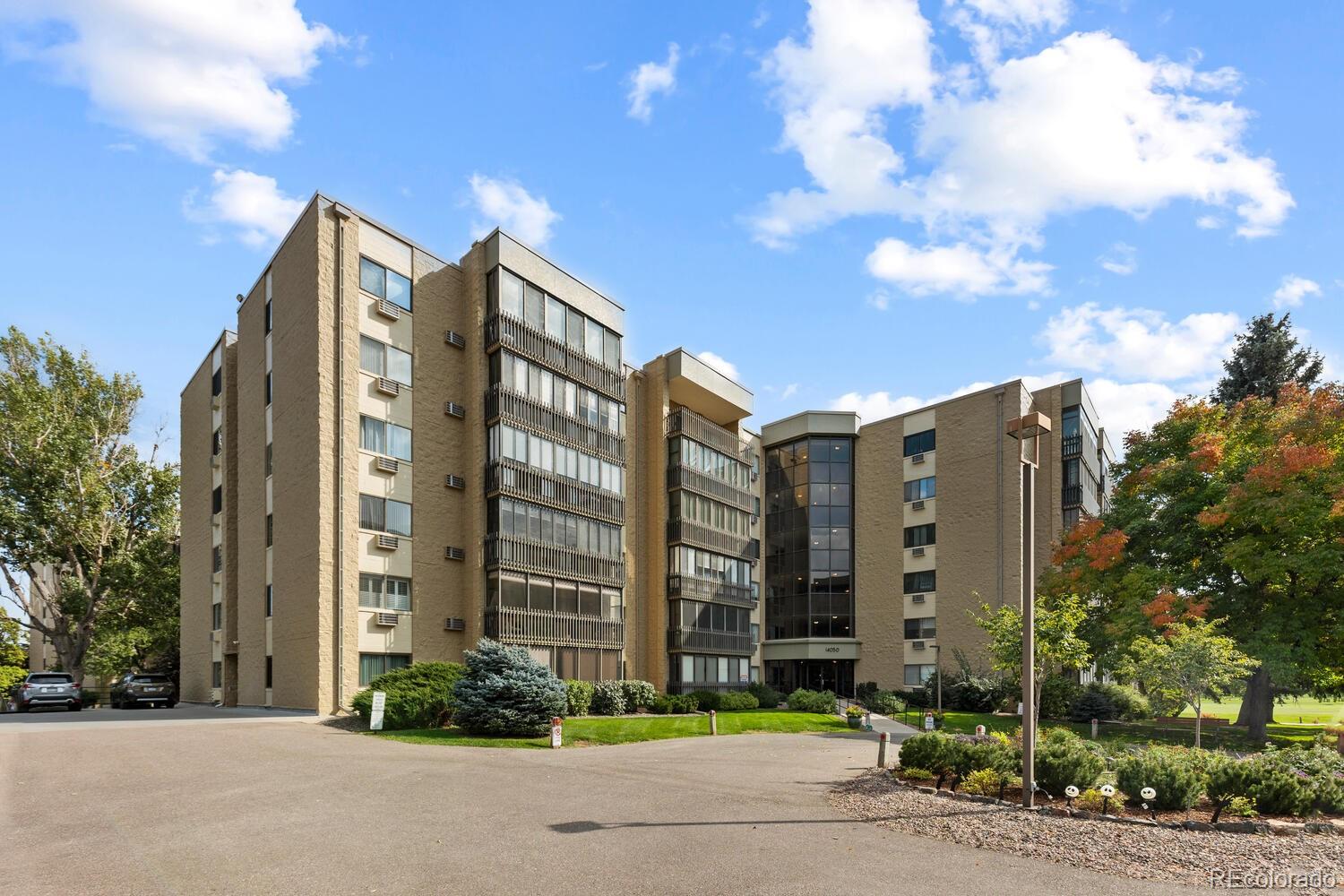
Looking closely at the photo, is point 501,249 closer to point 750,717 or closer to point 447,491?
point 447,491

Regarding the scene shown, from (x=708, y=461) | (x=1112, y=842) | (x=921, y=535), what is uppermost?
(x=708, y=461)

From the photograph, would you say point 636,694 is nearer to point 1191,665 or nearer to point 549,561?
point 549,561

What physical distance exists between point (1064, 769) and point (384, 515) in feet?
79.3

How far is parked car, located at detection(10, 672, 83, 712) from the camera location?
33.5 metres

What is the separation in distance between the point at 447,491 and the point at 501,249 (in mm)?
9712

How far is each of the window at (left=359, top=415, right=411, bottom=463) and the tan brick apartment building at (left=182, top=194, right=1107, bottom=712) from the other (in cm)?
8

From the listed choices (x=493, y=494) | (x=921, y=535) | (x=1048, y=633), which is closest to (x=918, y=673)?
(x=921, y=535)

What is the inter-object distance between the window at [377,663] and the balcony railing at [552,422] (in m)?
9.24

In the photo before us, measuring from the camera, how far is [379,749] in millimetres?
18969

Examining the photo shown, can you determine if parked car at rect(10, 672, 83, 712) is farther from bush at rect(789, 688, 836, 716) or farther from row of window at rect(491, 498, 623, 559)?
bush at rect(789, 688, 836, 716)

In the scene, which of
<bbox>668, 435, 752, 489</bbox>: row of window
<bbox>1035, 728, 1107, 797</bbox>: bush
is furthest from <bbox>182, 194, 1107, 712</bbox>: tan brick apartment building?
<bbox>1035, 728, 1107, 797</bbox>: bush

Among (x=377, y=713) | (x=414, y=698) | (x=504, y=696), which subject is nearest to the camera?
(x=504, y=696)

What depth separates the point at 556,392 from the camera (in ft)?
116

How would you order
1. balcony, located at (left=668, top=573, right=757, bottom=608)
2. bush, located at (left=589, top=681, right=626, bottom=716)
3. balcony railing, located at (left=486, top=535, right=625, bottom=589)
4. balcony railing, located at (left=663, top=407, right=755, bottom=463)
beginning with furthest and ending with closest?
balcony railing, located at (left=663, top=407, right=755, bottom=463)
balcony, located at (left=668, top=573, right=757, bottom=608)
bush, located at (left=589, top=681, right=626, bottom=716)
balcony railing, located at (left=486, top=535, right=625, bottom=589)
